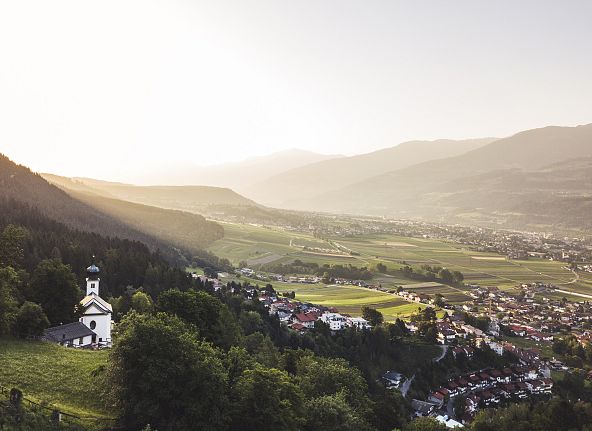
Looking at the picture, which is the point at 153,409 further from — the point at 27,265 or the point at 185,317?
the point at 27,265

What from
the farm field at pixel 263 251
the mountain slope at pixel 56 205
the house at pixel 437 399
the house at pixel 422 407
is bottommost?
the house at pixel 437 399

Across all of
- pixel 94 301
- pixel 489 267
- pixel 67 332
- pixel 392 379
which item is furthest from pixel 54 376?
pixel 489 267

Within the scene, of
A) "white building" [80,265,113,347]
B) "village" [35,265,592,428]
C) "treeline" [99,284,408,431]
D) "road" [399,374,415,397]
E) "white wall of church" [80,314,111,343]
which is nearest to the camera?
"treeline" [99,284,408,431]

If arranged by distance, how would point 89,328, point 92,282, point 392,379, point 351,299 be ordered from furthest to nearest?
point 351,299 → point 392,379 → point 92,282 → point 89,328

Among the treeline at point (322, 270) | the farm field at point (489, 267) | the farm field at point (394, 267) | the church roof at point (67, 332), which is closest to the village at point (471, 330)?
the church roof at point (67, 332)

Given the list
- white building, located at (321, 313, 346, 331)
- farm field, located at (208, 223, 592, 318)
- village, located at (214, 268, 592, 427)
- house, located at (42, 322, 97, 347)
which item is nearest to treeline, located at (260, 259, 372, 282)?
farm field, located at (208, 223, 592, 318)

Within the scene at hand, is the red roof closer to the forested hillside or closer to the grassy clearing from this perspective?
the forested hillside

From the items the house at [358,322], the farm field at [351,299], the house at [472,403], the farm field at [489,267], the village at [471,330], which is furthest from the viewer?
the farm field at [489,267]

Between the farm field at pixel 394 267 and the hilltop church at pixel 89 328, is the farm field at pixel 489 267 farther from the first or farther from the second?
the hilltop church at pixel 89 328

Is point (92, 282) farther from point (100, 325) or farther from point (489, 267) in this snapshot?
point (489, 267)
